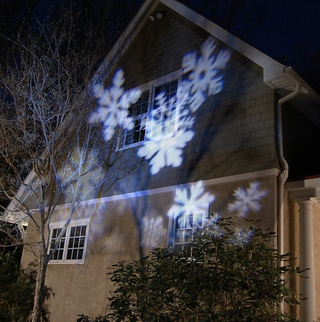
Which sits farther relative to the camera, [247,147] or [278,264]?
[247,147]

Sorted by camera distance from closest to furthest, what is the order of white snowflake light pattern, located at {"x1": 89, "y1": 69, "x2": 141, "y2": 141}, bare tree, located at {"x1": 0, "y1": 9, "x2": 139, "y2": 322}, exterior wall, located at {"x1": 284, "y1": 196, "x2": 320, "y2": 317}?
exterior wall, located at {"x1": 284, "y1": 196, "x2": 320, "y2": 317}, bare tree, located at {"x1": 0, "y1": 9, "x2": 139, "y2": 322}, white snowflake light pattern, located at {"x1": 89, "y1": 69, "x2": 141, "y2": 141}

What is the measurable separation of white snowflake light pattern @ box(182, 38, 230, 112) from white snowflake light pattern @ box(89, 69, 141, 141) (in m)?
1.89

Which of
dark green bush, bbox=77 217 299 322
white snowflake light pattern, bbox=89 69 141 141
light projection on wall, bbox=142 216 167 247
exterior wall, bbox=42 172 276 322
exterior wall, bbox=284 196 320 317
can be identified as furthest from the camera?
white snowflake light pattern, bbox=89 69 141 141

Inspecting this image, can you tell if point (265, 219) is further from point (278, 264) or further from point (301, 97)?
point (301, 97)

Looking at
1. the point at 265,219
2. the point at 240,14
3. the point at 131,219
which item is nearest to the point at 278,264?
the point at 265,219

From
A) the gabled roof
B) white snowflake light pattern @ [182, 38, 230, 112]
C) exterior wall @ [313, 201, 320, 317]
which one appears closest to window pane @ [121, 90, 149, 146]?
the gabled roof

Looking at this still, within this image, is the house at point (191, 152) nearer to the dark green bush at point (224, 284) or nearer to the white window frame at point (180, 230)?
the white window frame at point (180, 230)

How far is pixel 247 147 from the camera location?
8039mm

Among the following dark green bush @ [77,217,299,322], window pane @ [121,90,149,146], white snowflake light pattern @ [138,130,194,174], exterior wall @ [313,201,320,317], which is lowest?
dark green bush @ [77,217,299,322]

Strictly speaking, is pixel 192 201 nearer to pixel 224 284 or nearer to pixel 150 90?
pixel 224 284

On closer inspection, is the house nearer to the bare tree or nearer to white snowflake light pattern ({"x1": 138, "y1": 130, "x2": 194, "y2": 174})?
white snowflake light pattern ({"x1": 138, "y1": 130, "x2": 194, "y2": 174})

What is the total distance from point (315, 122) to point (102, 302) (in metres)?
6.40

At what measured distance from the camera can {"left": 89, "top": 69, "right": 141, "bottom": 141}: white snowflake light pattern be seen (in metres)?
10.9

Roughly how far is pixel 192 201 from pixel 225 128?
1679 mm
